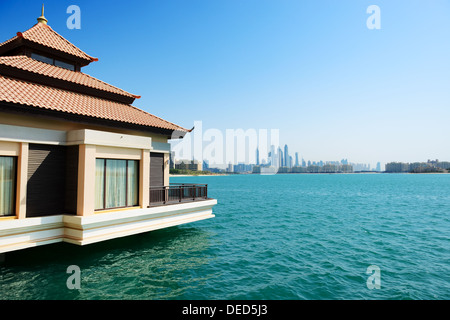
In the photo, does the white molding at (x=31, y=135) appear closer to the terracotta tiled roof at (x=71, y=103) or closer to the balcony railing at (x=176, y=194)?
the terracotta tiled roof at (x=71, y=103)

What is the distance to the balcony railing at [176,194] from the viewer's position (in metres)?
15.0

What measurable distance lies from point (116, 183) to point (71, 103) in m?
4.61

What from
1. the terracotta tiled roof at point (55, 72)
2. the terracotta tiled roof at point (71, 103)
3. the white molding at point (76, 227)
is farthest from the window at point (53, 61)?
the white molding at point (76, 227)

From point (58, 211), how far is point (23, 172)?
233cm

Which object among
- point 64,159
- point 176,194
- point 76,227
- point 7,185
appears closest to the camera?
point 7,185

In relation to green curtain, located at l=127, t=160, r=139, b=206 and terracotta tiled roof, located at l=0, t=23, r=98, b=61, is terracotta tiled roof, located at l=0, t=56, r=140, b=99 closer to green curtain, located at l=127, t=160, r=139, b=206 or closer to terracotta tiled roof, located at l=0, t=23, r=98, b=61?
terracotta tiled roof, located at l=0, t=23, r=98, b=61

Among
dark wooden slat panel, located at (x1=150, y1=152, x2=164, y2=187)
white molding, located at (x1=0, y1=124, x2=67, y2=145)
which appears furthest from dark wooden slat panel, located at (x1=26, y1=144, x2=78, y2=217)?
dark wooden slat panel, located at (x1=150, y1=152, x2=164, y2=187)

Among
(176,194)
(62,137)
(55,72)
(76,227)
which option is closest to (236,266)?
(176,194)

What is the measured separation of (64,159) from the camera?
39.7 feet

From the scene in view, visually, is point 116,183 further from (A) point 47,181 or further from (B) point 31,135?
(B) point 31,135

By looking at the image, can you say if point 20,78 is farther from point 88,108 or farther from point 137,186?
point 137,186

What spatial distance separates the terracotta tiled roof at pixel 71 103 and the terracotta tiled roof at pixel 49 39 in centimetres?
334

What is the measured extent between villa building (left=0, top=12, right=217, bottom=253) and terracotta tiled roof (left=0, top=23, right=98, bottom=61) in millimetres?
102

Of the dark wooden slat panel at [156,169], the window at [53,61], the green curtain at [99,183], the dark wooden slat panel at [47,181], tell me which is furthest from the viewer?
the dark wooden slat panel at [156,169]
